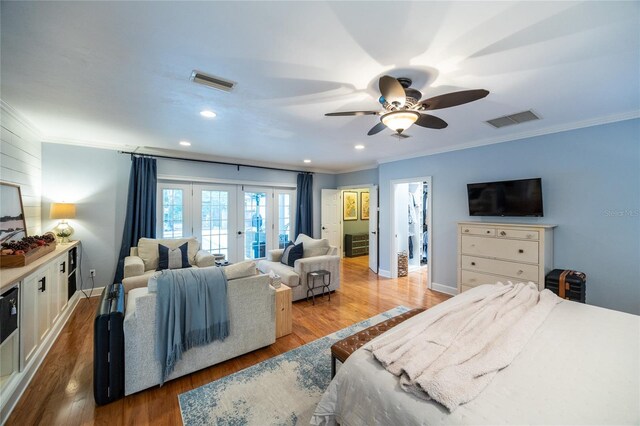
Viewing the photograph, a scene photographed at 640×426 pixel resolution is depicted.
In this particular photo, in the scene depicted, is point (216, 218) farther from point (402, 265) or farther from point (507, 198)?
point (507, 198)

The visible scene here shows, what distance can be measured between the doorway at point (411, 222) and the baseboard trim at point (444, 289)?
0.10 meters

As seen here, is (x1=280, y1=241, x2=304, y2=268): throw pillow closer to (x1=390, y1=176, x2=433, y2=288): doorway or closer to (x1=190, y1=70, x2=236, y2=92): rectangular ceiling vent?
(x1=390, y1=176, x2=433, y2=288): doorway

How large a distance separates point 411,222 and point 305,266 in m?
3.59

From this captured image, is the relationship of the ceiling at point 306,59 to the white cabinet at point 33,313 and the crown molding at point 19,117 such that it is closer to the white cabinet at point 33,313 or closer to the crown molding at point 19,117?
the crown molding at point 19,117

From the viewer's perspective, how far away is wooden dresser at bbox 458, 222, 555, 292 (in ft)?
10.4

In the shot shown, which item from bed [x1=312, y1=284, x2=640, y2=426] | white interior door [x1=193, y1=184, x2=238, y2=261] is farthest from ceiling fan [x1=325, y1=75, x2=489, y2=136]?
white interior door [x1=193, y1=184, x2=238, y2=261]

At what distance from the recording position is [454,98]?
1.85m

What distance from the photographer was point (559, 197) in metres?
3.30

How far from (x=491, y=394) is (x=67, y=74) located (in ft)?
11.4

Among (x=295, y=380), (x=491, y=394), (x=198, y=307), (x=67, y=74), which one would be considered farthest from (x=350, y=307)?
(x=67, y=74)

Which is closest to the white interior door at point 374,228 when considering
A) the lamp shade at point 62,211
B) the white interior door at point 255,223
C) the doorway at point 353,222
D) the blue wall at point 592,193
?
the doorway at point 353,222

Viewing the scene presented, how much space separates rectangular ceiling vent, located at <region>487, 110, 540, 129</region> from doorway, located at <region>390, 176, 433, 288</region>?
1599 mm

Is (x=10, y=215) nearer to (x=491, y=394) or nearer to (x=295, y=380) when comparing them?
(x=295, y=380)

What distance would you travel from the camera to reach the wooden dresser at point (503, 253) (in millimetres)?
3162
